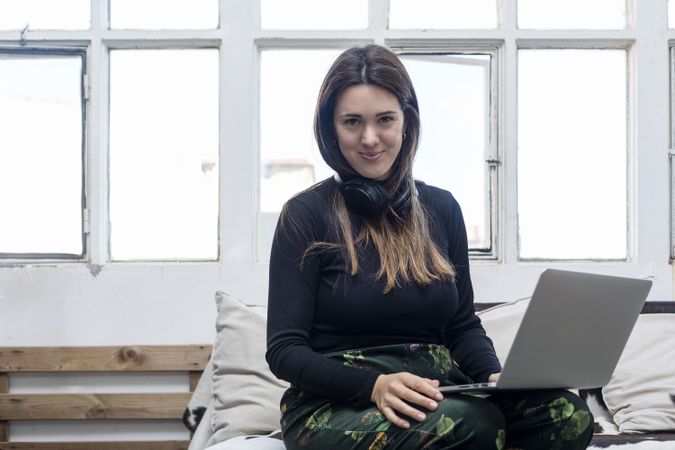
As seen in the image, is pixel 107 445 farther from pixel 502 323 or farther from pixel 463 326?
pixel 463 326

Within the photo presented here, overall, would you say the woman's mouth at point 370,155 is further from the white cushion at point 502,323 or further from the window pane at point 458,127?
the window pane at point 458,127

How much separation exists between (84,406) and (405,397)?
5.19 feet

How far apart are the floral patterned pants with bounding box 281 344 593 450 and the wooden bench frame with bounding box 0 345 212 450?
1.14 meters

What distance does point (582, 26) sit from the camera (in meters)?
2.80

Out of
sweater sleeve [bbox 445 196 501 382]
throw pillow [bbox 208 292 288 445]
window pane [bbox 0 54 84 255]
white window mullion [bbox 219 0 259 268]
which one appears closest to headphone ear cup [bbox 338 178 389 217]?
sweater sleeve [bbox 445 196 501 382]

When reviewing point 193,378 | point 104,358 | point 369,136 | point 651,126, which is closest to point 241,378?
point 193,378

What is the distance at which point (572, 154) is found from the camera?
9.26ft

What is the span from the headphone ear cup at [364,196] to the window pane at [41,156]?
1.37 meters

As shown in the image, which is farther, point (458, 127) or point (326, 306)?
point (458, 127)

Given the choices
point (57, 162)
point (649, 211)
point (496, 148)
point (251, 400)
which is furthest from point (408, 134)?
point (57, 162)

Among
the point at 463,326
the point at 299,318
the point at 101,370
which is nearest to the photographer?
the point at 299,318

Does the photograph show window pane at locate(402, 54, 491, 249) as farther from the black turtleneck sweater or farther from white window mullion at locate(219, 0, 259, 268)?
the black turtleneck sweater

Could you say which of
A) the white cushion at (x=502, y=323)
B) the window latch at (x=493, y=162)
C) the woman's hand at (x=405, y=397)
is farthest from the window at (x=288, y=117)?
the woman's hand at (x=405, y=397)

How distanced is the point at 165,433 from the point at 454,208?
132 centimetres
